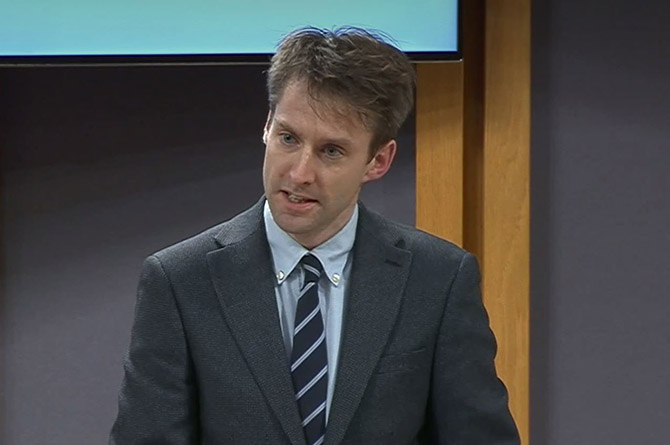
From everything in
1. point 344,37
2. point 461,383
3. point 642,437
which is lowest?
point 642,437

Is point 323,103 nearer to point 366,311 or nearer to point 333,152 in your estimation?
point 333,152

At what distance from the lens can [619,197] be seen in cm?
234

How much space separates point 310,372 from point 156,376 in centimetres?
19

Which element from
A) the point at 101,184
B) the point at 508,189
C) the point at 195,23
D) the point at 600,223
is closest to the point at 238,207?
the point at 101,184

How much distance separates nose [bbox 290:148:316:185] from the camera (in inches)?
50.4

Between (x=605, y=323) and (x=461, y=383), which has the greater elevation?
(x=461, y=383)

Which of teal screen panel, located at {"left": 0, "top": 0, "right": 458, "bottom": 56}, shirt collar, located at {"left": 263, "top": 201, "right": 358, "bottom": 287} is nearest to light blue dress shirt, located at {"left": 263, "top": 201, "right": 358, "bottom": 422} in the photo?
shirt collar, located at {"left": 263, "top": 201, "right": 358, "bottom": 287}

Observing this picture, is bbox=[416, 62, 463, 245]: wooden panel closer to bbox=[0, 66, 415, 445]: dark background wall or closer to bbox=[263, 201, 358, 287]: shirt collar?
bbox=[0, 66, 415, 445]: dark background wall

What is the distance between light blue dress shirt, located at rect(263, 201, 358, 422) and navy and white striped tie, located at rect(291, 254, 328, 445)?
19 millimetres

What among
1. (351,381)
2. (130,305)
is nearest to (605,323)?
(130,305)

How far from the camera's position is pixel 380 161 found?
1407mm

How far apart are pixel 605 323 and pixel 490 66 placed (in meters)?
0.61

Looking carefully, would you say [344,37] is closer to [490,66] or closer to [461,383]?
[461,383]

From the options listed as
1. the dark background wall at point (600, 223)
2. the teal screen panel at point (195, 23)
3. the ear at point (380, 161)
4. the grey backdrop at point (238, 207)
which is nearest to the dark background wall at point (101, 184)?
the grey backdrop at point (238, 207)
